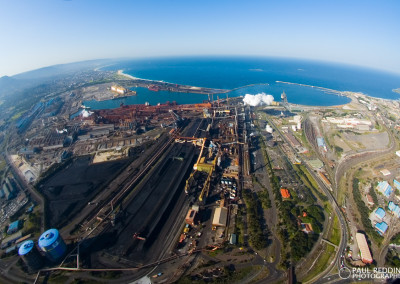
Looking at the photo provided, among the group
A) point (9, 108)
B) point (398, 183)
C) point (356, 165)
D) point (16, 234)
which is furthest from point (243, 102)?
point (9, 108)

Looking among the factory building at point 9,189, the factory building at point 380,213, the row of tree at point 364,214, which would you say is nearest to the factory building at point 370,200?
the row of tree at point 364,214

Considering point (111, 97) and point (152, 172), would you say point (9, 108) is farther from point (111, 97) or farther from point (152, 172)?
point (152, 172)

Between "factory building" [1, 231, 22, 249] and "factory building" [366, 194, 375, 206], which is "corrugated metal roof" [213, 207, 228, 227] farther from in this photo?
"factory building" [1, 231, 22, 249]

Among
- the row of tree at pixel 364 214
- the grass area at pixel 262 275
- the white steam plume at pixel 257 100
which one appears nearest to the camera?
the grass area at pixel 262 275

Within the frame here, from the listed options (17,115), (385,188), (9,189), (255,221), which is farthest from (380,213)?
(17,115)

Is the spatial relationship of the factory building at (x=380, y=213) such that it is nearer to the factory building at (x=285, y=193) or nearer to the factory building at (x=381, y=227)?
the factory building at (x=381, y=227)

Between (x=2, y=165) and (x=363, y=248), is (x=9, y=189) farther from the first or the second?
(x=363, y=248)

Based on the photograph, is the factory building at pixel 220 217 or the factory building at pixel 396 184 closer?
the factory building at pixel 220 217
